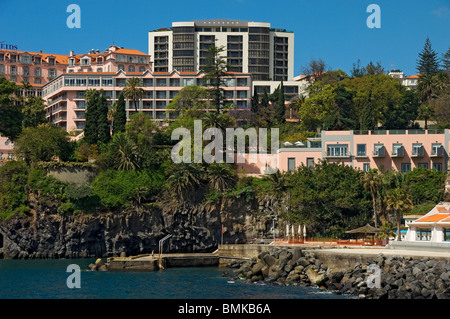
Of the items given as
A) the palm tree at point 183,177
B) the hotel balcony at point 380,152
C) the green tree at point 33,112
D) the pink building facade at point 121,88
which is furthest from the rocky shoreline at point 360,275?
the pink building facade at point 121,88

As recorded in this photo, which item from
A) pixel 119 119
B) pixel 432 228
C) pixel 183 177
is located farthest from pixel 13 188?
pixel 432 228

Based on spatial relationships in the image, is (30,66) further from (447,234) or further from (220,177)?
(447,234)

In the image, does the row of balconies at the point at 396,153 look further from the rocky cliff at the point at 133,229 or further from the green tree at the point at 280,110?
the green tree at the point at 280,110

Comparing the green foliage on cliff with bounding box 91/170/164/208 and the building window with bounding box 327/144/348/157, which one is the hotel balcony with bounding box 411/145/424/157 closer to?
the building window with bounding box 327/144/348/157

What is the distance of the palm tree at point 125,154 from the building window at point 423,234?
113 feet

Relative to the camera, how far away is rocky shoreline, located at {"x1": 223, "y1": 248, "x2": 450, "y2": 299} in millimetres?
52594

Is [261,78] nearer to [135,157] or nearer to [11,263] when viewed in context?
[135,157]

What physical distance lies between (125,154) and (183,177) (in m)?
7.86

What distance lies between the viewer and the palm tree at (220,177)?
86312mm

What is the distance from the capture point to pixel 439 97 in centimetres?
11700

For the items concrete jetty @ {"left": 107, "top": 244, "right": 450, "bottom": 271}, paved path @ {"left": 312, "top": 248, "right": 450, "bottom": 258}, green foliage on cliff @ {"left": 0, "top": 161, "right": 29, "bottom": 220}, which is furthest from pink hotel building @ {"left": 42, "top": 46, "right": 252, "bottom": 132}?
paved path @ {"left": 312, "top": 248, "right": 450, "bottom": 258}

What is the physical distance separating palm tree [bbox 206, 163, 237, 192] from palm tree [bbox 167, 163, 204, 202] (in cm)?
106

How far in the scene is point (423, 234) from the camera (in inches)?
2606
